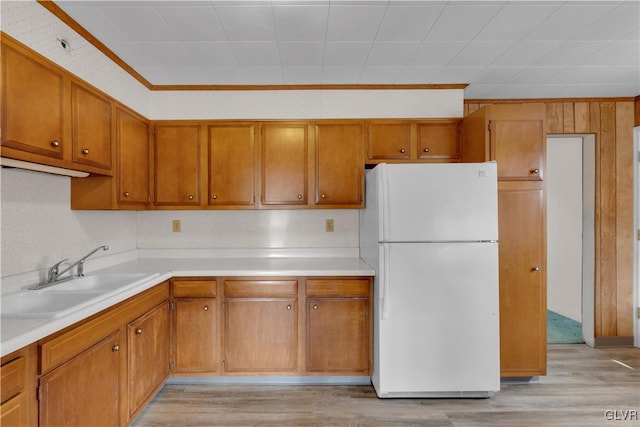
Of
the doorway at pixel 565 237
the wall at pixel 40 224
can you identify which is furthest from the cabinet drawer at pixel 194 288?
the doorway at pixel 565 237

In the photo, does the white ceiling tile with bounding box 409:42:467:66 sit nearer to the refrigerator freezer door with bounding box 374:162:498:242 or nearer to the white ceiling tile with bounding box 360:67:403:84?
the white ceiling tile with bounding box 360:67:403:84

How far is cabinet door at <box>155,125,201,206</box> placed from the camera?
2.97m

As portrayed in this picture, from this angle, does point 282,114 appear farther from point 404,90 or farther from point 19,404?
point 19,404

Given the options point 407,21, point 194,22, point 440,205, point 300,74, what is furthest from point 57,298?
point 407,21

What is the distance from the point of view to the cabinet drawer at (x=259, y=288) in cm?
258

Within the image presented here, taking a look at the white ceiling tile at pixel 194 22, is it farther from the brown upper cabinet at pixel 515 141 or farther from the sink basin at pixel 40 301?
the brown upper cabinet at pixel 515 141

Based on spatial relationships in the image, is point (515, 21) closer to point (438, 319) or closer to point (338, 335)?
point (438, 319)

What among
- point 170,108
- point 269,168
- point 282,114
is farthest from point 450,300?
point 170,108

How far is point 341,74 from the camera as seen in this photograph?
9.34ft

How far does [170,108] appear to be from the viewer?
10.1 feet

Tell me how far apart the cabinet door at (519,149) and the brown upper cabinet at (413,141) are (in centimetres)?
44

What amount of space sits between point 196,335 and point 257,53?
216 cm

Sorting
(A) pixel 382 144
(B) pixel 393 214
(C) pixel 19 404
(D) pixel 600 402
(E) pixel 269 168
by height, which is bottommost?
(D) pixel 600 402

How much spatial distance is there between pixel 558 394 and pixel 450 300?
1.14 m
